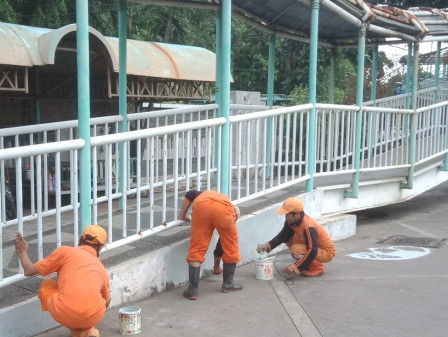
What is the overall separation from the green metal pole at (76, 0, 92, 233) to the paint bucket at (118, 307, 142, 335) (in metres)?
0.67

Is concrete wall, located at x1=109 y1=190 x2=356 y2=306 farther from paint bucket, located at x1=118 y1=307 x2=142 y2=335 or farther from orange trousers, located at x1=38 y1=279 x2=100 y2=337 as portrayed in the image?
orange trousers, located at x1=38 y1=279 x2=100 y2=337

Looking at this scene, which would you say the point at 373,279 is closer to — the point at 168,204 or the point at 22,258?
the point at 168,204

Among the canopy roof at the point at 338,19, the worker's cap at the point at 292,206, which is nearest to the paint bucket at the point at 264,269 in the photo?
the worker's cap at the point at 292,206

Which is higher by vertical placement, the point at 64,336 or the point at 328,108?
the point at 328,108

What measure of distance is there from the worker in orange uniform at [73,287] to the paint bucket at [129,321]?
234 millimetres

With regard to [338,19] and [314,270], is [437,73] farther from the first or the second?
[314,270]

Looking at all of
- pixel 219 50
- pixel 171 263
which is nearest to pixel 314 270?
pixel 171 263

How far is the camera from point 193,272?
4.57 meters

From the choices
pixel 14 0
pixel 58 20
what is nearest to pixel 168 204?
pixel 14 0

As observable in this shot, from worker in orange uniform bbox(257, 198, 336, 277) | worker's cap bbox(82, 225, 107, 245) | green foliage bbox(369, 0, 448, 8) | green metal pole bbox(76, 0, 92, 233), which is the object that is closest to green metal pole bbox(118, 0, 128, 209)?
worker in orange uniform bbox(257, 198, 336, 277)

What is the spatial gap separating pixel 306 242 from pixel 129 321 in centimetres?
207

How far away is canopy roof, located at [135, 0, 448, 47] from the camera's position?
672 centimetres

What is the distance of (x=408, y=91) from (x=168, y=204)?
6.03 m

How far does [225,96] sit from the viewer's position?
5.38 m
